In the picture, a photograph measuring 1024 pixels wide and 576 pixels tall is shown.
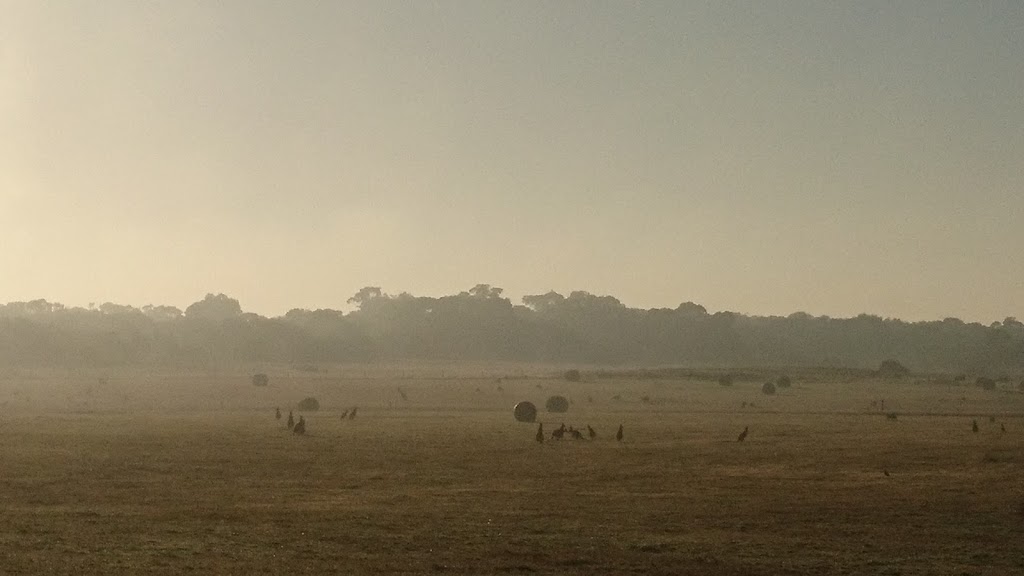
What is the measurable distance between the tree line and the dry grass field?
7316 cm

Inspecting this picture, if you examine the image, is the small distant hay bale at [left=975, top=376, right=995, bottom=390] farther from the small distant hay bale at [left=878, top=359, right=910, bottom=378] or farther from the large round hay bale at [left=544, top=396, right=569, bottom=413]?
the large round hay bale at [left=544, top=396, right=569, bottom=413]

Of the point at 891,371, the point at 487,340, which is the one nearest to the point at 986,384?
the point at 891,371

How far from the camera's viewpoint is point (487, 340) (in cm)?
16625

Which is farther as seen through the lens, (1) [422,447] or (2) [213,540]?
(1) [422,447]

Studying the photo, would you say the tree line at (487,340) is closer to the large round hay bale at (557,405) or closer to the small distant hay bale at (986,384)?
the small distant hay bale at (986,384)

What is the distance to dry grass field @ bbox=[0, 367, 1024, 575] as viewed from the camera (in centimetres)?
1905

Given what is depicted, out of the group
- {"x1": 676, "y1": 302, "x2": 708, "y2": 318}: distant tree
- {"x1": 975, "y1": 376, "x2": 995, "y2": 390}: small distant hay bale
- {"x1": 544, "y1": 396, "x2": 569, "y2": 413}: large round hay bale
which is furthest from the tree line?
{"x1": 544, "y1": 396, "x2": 569, "y2": 413}: large round hay bale

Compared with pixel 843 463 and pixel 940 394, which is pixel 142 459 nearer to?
pixel 843 463

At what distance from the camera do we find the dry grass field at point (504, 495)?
19047 millimetres

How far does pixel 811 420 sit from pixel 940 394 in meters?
29.2

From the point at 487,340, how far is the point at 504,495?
140 meters

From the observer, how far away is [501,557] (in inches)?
746

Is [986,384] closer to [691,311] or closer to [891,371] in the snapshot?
[891,371]

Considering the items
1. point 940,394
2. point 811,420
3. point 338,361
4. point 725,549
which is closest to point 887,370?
point 940,394
